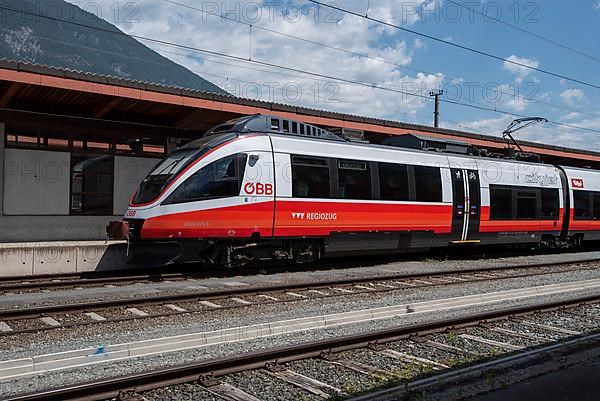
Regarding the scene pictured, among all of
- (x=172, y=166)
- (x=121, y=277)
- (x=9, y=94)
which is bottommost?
(x=121, y=277)

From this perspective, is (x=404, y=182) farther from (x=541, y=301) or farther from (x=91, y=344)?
(x=91, y=344)

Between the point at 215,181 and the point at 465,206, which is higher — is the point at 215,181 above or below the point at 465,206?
above

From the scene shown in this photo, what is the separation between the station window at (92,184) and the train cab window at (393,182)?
8.09 m

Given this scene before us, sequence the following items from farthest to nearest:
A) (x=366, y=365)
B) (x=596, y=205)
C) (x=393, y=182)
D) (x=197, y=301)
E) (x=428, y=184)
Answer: (x=596, y=205), (x=428, y=184), (x=393, y=182), (x=197, y=301), (x=366, y=365)

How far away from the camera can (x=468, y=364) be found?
20.3 ft

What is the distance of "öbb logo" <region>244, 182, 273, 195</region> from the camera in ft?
41.6

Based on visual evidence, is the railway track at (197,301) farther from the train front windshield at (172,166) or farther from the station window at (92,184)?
the station window at (92,184)

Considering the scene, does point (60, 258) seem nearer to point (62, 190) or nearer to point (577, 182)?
point (62, 190)

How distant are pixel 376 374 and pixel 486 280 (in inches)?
328

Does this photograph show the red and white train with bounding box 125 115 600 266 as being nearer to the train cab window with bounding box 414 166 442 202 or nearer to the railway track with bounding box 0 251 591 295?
the train cab window with bounding box 414 166 442 202

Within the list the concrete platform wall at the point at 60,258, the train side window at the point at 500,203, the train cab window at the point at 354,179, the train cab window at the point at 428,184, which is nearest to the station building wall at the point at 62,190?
the concrete platform wall at the point at 60,258

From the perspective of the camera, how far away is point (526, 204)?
61.6 feet

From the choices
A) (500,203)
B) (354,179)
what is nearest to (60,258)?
(354,179)

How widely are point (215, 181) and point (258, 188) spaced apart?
96cm
